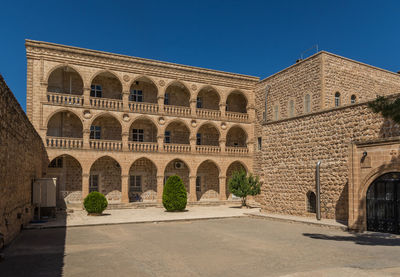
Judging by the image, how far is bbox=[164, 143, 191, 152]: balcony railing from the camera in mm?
26219

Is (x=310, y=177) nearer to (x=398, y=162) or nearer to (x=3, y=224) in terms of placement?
(x=398, y=162)

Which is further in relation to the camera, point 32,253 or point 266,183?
point 266,183

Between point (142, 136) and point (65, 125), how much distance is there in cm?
551

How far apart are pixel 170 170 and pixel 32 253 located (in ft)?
62.9

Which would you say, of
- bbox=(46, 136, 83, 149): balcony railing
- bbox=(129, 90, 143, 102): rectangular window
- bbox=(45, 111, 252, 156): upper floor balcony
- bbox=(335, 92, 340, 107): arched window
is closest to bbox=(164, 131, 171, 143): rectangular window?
bbox=(45, 111, 252, 156): upper floor balcony

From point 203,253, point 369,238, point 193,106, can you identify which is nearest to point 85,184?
point 193,106

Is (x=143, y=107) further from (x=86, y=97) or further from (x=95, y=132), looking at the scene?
(x=86, y=97)

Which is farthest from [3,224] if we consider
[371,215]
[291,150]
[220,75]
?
[220,75]

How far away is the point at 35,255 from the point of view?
8.65 meters

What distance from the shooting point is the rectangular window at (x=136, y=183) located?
2650cm

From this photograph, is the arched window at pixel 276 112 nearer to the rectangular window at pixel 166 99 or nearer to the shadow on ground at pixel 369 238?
the rectangular window at pixel 166 99

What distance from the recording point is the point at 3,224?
904cm

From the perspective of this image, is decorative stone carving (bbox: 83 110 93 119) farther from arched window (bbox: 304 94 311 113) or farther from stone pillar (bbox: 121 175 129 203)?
arched window (bbox: 304 94 311 113)

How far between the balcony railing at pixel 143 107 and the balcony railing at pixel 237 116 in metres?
5.96
